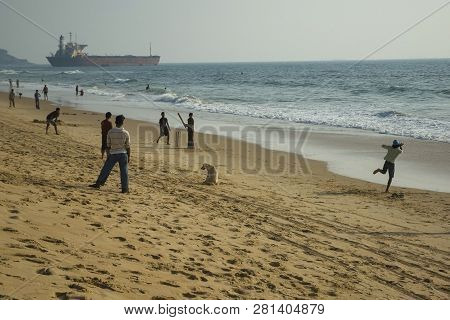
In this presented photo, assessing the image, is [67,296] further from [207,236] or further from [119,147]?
[119,147]

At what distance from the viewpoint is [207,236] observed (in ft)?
22.9

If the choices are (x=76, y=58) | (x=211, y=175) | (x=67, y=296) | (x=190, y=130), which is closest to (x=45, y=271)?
(x=67, y=296)

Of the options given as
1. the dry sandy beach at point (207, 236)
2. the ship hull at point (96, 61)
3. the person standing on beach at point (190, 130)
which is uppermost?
the ship hull at point (96, 61)

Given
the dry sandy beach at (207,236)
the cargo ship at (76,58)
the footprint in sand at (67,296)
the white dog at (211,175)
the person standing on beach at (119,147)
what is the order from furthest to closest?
the cargo ship at (76,58) → the white dog at (211,175) → the person standing on beach at (119,147) → the dry sandy beach at (207,236) → the footprint in sand at (67,296)

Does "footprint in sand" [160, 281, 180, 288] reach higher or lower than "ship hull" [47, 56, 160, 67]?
lower

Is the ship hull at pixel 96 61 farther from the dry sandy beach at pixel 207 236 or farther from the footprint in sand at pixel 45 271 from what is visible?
the footprint in sand at pixel 45 271

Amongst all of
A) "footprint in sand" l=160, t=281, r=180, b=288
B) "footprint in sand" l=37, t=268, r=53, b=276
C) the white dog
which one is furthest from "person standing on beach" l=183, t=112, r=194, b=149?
"footprint in sand" l=37, t=268, r=53, b=276

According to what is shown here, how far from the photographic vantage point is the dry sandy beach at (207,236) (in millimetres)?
4934

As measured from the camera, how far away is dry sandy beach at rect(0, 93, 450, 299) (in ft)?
16.2

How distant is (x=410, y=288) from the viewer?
19.5 ft

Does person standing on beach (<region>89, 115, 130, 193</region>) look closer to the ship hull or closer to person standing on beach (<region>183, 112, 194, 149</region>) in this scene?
person standing on beach (<region>183, 112, 194, 149</region>)

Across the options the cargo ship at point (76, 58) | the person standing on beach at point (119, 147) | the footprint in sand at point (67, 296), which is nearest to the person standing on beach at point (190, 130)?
the person standing on beach at point (119, 147)

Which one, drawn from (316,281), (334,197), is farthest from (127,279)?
(334,197)
